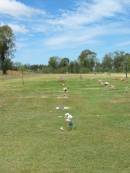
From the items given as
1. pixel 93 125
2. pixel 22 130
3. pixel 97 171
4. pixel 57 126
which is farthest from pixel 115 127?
pixel 97 171

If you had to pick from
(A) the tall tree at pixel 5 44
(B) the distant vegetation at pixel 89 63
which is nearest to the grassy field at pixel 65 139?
(A) the tall tree at pixel 5 44

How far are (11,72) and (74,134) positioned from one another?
62.1 meters

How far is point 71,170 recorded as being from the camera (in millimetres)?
10633

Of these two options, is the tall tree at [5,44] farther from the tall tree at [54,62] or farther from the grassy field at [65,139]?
the grassy field at [65,139]

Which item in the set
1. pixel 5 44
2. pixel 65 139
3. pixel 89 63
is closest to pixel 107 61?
pixel 89 63

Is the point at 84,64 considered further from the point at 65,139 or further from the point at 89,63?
the point at 65,139

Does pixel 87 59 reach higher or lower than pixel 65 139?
higher

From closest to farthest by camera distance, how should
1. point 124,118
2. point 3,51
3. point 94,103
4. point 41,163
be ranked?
point 41,163, point 124,118, point 94,103, point 3,51

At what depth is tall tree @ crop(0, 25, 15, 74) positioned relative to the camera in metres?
71.5

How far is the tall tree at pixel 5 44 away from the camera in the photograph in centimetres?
7150

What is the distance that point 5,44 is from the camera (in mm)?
72750

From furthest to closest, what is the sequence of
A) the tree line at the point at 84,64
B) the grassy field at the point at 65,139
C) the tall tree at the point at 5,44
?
the tree line at the point at 84,64 < the tall tree at the point at 5,44 < the grassy field at the point at 65,139

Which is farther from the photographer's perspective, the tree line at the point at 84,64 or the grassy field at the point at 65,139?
the tree line at the point at 84,64

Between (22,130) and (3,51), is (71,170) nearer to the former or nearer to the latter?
(22,130)
